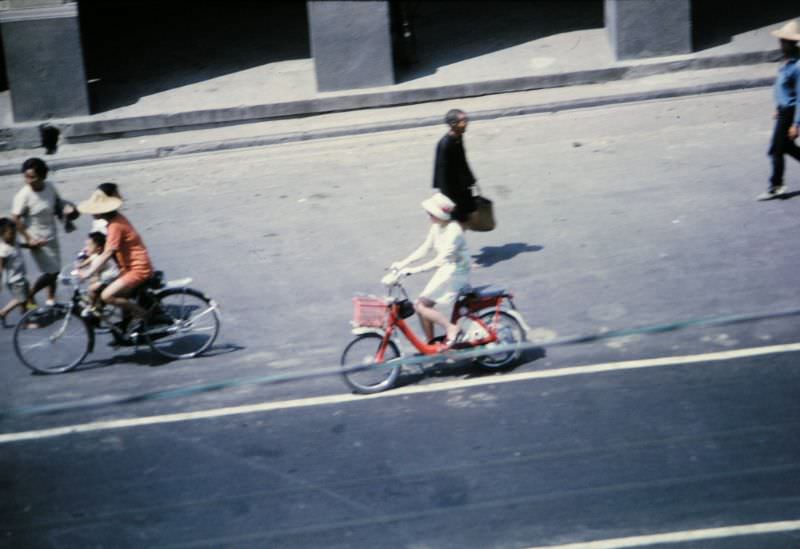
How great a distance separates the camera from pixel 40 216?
1184 cm

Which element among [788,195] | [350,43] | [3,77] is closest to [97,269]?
[788,195]

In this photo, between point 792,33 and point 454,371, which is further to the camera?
point 792,33

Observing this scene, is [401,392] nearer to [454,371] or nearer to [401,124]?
[454,371]

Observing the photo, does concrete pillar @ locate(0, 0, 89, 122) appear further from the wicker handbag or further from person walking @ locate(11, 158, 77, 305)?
the wicker handbag

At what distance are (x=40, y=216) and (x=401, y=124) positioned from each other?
21.8 feet

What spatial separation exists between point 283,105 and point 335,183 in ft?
9.18

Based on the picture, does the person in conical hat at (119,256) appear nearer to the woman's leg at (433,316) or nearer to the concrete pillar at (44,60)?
the woman's leg at (433,316)

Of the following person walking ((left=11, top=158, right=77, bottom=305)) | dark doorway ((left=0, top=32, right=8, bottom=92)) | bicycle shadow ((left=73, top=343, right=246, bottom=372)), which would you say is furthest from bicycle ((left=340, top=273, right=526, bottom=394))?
dark doorway ((left=0, top=32, right=8, bottom=92))

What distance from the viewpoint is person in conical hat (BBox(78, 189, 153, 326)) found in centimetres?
1080

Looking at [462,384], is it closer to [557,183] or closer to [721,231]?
[721,231]

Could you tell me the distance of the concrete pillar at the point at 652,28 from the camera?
18250 millimetres

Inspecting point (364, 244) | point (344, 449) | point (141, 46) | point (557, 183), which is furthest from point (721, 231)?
point (141, 46)

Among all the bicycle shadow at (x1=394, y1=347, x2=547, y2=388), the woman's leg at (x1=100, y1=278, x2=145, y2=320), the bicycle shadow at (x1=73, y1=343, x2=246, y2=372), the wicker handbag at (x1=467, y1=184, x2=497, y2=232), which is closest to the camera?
the bicycle shadow at (x1=394, y1=347, x2=547, y2=388)

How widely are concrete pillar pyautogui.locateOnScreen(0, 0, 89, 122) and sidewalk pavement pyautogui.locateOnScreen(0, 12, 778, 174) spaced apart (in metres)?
0.28
